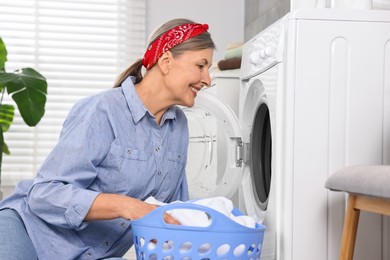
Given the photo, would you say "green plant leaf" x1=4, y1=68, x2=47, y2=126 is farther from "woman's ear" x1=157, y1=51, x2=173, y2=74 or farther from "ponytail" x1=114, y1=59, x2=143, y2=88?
"woman's ear" x1=157, y1=51, x2=173, y2=74

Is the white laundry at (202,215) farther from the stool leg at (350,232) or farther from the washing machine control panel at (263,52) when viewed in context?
the washing machine control panel at (263,52)

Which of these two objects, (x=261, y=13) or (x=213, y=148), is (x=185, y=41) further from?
(x=261, y=13)

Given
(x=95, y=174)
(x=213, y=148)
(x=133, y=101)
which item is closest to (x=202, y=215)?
(x=95, y=174)

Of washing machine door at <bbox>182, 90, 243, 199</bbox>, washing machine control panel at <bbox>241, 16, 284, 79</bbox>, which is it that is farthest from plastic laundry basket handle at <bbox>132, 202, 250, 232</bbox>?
washing machine door at <bbox>182, 90, 243, 199</bbox>

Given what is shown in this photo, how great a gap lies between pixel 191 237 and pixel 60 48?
312 cm

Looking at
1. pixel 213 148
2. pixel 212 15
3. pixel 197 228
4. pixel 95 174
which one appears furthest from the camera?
pixel 212 15

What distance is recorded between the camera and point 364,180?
1489mm

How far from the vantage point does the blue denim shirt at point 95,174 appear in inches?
60.4

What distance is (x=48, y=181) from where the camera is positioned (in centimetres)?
154

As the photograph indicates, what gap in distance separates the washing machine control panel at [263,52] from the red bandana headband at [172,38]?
244 mm

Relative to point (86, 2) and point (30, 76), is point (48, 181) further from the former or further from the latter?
point (86, 2)

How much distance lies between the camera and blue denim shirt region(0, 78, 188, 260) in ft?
5.03

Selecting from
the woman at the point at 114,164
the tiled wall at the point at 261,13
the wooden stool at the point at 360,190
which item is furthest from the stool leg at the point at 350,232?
the tiled wall at the point at 261,13

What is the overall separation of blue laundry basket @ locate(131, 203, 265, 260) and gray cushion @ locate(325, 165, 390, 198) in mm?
279
